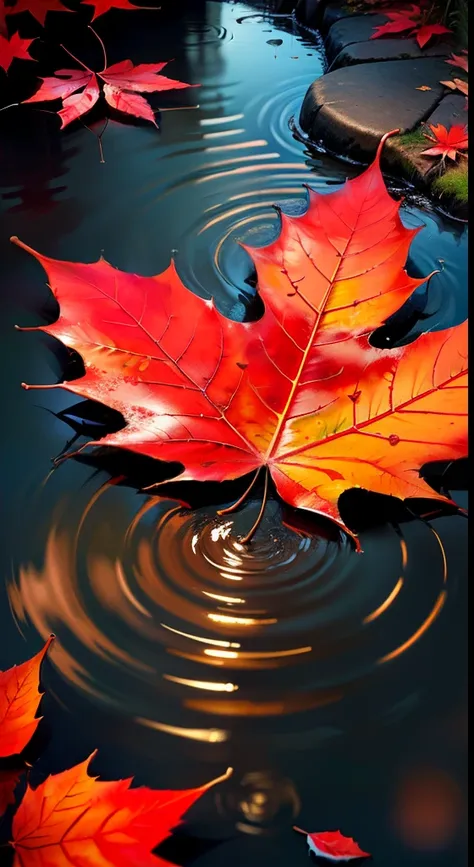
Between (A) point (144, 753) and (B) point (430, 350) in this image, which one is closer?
(A) point (144, 753)

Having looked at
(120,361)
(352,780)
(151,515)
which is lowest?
(352,780)

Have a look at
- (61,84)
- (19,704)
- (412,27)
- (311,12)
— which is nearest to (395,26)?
(412,27)

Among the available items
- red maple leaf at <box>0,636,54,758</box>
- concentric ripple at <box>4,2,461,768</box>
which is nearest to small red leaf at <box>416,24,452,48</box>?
concentric ripple at <box>4,2,461,768</box>

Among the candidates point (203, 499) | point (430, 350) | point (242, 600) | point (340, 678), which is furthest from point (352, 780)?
point (430, 350)

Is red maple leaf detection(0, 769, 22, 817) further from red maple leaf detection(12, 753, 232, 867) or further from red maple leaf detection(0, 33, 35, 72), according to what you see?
red maple leaf detection(0, 33, 35, 72)

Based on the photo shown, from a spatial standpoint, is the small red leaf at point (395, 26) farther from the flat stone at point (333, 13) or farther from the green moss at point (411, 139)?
the green moss at point (411, 139)

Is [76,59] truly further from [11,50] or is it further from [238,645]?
[238,645]

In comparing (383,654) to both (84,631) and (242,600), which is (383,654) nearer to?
(242,600)
